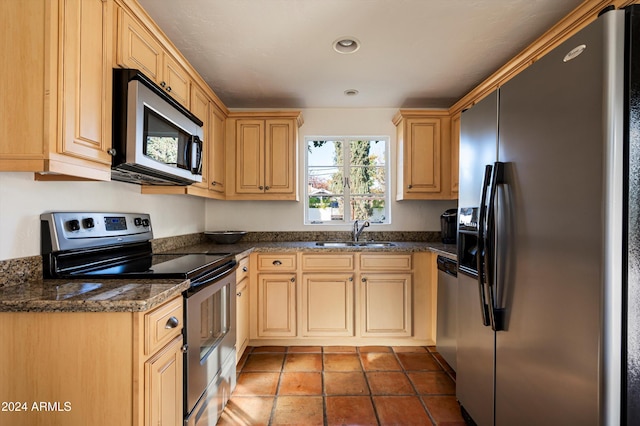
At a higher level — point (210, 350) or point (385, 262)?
point (385, 262)

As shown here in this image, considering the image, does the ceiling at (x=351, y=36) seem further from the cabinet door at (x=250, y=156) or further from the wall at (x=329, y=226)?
the wall at (x=329, y=226)

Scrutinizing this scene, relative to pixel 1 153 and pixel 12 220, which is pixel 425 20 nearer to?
pixel 1 153

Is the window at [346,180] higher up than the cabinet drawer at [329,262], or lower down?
higher up

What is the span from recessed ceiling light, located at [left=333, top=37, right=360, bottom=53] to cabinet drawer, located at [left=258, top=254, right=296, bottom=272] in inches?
66.2

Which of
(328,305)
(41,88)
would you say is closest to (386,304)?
(328,305)

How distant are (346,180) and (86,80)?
257 centimetres

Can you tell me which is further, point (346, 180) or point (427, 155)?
point (346, 180)

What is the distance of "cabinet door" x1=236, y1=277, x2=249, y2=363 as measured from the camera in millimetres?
2432

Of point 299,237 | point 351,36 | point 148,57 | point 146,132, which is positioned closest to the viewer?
point 146,132

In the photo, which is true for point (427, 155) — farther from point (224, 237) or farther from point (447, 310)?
point (224, 237)

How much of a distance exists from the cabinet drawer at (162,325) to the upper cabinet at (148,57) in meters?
1.12

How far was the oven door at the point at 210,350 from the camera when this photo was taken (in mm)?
1429

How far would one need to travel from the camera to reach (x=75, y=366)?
3.51 ft

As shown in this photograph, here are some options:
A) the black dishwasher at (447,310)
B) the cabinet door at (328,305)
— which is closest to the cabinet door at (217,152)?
the cabinet door at (328,305)
